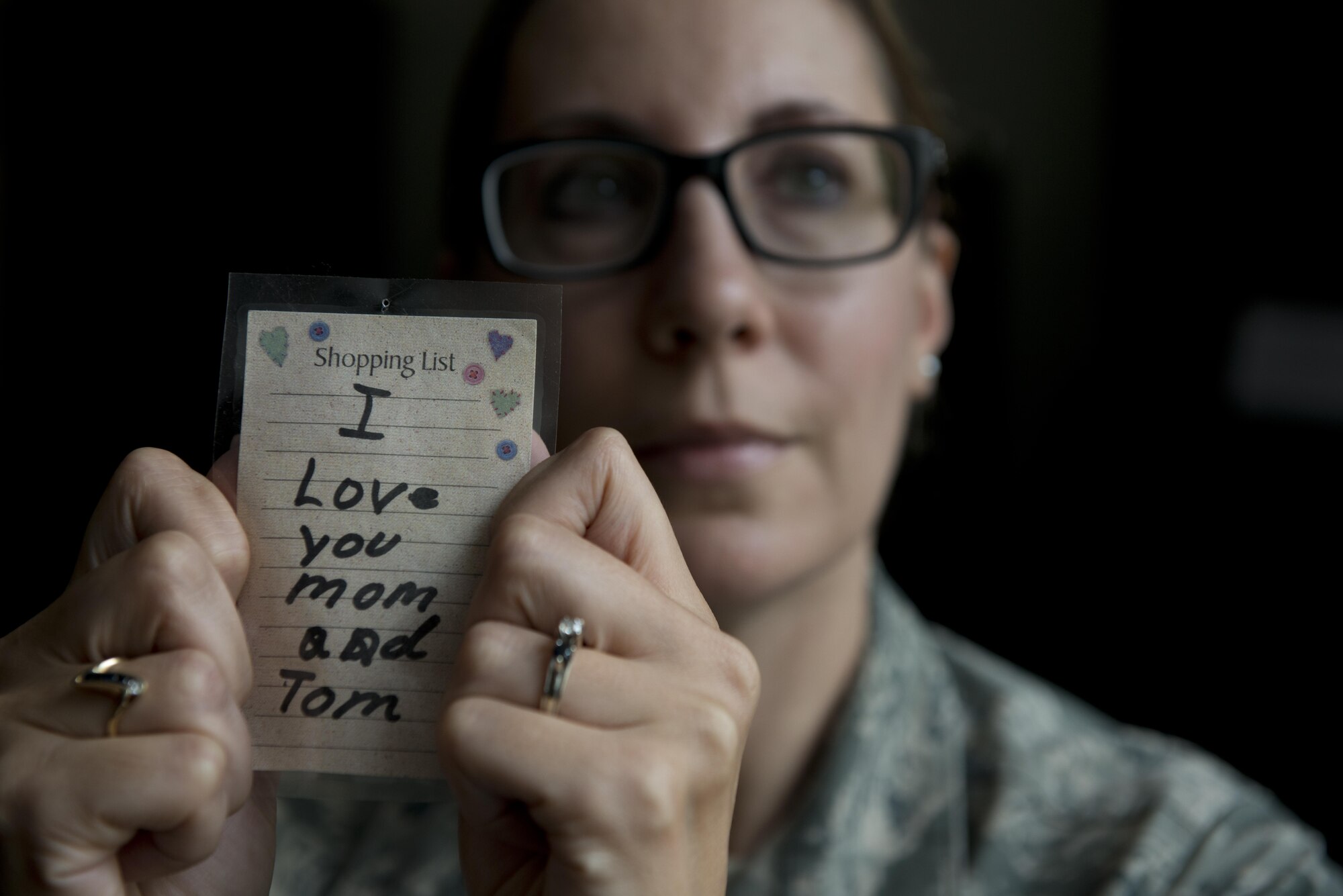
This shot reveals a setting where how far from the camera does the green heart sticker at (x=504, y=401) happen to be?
537 mm

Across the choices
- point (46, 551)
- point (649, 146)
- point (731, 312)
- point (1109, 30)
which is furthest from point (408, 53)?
point (731, 312)

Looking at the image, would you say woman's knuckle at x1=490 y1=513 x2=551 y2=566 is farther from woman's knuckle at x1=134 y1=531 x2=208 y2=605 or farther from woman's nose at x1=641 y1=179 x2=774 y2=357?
woman's nose at x1=641 y1=179 x2=774 y2=357

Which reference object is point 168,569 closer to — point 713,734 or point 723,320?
point 713,734

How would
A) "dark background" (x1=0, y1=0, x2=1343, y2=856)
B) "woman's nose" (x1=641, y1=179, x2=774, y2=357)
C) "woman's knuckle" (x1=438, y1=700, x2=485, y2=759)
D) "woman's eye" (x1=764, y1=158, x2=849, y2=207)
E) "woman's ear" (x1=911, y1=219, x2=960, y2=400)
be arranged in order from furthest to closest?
"dark background" (x1=0, y1=0, x2=1343, y2=856), "woman's ear" (x1=911, y1=219, x2=960, y2=400), "woman's eye" (x1=764, y1=158, x2=849, y2=207), "woman's nose" (x1=641, y1=179, x2=774, y2=357), "woman's knuckle" (x1=438, y1=700, x2=485, y2=759)

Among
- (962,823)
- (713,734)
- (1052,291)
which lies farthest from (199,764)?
(1052,291)

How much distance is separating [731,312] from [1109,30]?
1711 millimetres

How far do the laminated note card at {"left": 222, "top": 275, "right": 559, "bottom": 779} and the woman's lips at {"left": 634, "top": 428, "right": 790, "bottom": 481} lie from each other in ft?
1.04

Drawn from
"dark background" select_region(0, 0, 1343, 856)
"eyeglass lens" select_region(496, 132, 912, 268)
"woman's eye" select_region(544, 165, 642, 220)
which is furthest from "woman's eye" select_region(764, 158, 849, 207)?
"dark background" select_region(0, 0, 1343, 856)

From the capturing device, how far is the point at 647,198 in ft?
3.02

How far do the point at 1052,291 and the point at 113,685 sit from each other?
2056 millimetres

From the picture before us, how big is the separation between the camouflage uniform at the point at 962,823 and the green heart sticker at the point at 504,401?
0.58m

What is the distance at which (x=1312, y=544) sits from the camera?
5.59 ft

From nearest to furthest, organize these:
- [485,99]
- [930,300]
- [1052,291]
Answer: [485,99] < [930,300] < [1052,291]

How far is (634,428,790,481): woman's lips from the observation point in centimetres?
85
